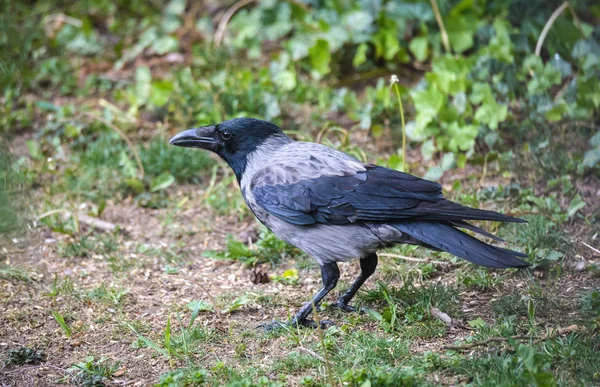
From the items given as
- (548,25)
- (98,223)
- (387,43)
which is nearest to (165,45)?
(387,43)

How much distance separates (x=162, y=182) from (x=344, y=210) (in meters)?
2.52

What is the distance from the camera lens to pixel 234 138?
5258mm

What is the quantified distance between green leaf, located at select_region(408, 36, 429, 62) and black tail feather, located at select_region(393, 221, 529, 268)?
12.1 feet

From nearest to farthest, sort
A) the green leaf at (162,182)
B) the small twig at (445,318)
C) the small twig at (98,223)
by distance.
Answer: the small twig at (445,318), the small twig at (98,223), the green leaf at (162,182)

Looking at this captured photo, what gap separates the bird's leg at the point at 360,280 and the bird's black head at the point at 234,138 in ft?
3.68

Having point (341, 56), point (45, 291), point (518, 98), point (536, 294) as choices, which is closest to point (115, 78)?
point (341, 56)

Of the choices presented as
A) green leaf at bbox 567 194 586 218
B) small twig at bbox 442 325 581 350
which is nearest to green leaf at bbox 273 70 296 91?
green leaf at bbox 567 194 586 218

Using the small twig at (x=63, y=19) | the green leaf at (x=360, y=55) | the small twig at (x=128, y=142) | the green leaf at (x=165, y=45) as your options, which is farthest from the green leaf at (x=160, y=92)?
the small twig at (x=63, y=19)

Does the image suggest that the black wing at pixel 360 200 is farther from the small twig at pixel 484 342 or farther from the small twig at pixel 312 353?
the small twig at pixel 312 353

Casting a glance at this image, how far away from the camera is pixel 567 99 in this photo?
21.5 ft

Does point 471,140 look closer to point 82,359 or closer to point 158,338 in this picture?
point 158,338

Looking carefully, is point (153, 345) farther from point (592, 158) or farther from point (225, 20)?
point (225, 20)

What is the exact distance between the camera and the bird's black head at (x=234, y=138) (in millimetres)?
5242

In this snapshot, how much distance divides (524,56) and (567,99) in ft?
3.08
